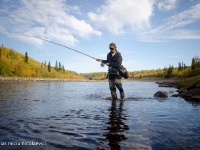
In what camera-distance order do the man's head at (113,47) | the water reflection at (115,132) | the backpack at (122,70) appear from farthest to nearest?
the backpack at (122,70) < the man's head at (113,47) < the water reflection at (115,132)

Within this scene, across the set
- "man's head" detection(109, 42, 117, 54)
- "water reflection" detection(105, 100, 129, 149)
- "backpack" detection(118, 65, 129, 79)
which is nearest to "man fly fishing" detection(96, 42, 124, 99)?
"man's head" detection(109, 42, 117, 54)

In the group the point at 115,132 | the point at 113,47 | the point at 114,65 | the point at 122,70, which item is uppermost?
the point at 113,47

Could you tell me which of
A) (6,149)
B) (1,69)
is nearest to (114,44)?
(6,149)

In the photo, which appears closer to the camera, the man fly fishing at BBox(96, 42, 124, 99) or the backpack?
the man fly fishing at BBox(96, 42, 124, 99)

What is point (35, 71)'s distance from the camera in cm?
17025

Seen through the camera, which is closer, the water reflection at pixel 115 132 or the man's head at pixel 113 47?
the water reflection at pixel 115 132

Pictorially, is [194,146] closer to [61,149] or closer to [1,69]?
[61,149]

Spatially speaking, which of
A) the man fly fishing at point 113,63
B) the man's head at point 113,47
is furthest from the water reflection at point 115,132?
the man's head at point 113,47

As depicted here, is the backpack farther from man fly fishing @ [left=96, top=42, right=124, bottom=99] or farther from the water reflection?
the water reflection

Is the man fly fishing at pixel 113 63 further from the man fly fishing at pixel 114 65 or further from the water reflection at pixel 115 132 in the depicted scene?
the water reflection at pixel 115 132

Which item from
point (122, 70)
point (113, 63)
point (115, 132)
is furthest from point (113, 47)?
point (115, 132)

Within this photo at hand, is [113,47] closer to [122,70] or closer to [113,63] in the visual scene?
[113,63]

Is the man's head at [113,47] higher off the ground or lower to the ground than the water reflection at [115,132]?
higher

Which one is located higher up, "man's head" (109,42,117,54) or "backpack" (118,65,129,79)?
"man's head" (109,42,117,54)
